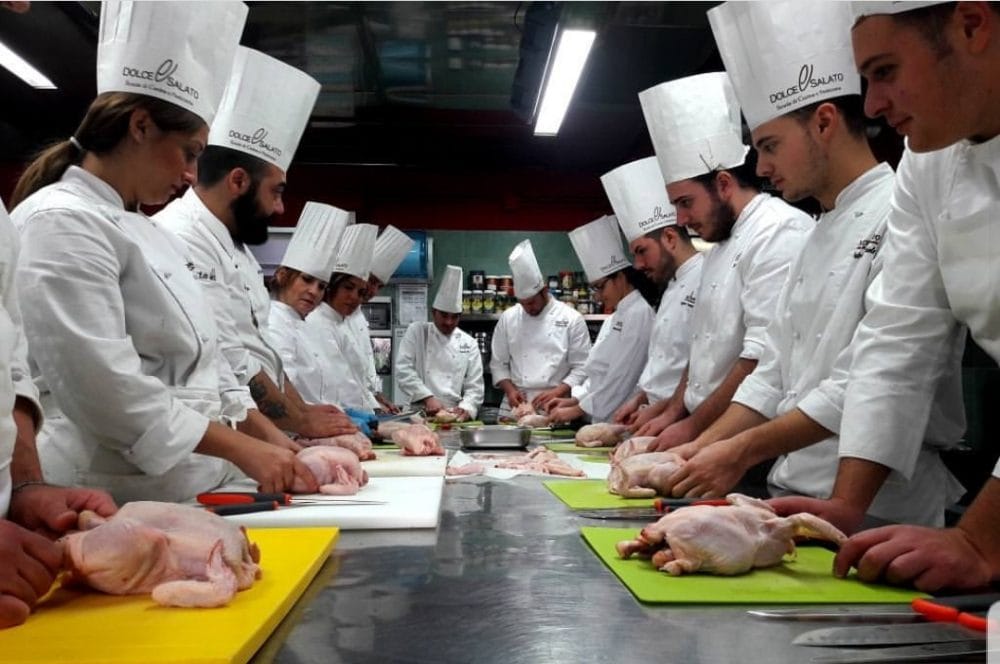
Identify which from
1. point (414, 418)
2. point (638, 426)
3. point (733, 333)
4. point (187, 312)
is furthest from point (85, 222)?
point (414, 418)

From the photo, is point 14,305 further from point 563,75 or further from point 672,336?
point 563,75

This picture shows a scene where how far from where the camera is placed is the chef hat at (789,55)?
2141 mm

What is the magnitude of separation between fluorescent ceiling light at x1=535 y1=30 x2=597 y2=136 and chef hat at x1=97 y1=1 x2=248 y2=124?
251 cm

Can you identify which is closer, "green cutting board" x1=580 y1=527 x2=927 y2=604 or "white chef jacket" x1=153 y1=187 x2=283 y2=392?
"green cutting board" x1=580 y1=527 x2=927 y2=604

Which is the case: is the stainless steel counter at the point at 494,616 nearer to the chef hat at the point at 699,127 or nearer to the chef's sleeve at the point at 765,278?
the chef's sleeve at the point at 765,278

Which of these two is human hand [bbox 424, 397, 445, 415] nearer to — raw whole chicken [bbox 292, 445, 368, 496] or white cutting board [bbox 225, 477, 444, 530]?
raw whole chicken [bbox 292, 445, 368, 496]

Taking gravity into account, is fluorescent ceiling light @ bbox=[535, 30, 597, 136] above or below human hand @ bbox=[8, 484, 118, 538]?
above

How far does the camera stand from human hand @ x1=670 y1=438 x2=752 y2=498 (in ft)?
5.96

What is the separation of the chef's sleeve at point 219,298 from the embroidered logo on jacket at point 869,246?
6.53ft

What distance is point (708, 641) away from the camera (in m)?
0.93

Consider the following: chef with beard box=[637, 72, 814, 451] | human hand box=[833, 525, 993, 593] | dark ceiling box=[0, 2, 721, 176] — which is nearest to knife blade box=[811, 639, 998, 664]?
human hand box=[833, 525, 993, 593]

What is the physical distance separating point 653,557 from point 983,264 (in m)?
0.81

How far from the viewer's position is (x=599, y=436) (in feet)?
11.3

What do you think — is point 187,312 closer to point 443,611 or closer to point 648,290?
point 443,611
